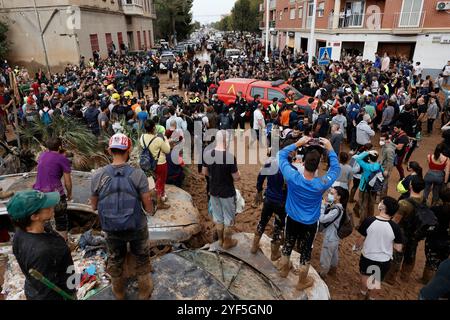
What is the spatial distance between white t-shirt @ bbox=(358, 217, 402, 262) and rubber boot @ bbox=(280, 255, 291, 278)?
104 cm

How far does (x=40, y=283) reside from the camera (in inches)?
102

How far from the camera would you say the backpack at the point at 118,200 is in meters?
3.05

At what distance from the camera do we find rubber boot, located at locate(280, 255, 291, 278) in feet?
13.6

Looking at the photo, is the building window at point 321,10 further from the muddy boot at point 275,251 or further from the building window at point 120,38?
the muddy boot at point 275,251

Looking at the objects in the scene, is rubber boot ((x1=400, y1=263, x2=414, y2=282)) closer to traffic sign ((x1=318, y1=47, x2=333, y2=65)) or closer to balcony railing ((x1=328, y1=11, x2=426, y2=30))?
traffic sign ((x1=318, y1=47, x2=333, y2=65))

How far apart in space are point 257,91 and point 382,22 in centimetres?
1615

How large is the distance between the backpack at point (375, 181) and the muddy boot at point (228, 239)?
126 inches

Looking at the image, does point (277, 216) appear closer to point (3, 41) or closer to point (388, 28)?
point (388, 28)

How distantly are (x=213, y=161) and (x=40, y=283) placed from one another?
2.39m

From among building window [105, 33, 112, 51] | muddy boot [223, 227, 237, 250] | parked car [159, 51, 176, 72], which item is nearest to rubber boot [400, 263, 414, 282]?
muddy boot [223, 227, 237, 250]
